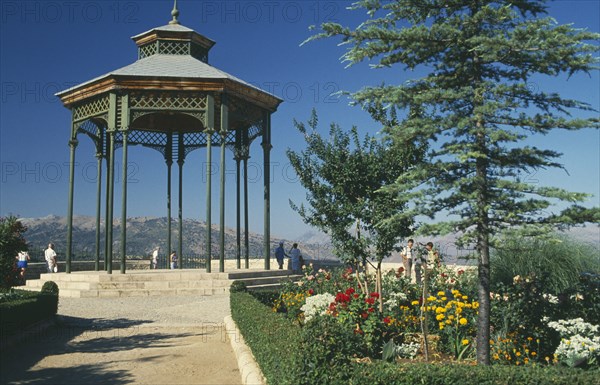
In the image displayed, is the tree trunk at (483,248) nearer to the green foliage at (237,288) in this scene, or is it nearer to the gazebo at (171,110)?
the green foliage at (237,288)

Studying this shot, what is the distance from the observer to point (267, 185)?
18.9m

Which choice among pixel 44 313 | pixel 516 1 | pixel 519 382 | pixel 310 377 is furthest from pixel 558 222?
pixel 44 313

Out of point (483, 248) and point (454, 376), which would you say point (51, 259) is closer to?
point (483, 248)

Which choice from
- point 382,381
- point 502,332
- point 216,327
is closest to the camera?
point 382,381

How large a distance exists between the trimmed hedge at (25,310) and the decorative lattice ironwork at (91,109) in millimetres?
7629

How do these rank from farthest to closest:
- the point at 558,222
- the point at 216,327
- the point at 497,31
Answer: the point at 216,327 < the point at 497,31 < the point at 558,222

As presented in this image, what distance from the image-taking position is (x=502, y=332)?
22.9 feet

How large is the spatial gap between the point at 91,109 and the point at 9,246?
8.67 meters

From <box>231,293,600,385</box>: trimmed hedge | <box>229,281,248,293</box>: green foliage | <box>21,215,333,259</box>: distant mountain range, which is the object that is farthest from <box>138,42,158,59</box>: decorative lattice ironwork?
<box>21,215,333,259</box>: distant mountain range

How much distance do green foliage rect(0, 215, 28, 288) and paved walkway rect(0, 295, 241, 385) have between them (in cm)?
138

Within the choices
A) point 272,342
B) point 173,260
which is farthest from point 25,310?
point 173,260

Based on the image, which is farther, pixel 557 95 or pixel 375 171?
pixel 375 171

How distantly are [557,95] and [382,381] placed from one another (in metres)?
3.76

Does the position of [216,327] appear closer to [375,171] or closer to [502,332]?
[375,171]
